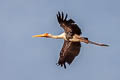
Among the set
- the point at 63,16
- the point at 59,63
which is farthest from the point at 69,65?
the point at 63,16

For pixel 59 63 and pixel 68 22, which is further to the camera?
pixel 59 63

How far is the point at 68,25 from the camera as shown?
52.0 metres

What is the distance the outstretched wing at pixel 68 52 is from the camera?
53906mm

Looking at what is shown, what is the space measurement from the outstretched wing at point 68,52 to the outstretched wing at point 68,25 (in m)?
1.65

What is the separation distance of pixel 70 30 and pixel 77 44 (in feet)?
5.65

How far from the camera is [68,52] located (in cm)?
5472

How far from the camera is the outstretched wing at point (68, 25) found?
169 ft

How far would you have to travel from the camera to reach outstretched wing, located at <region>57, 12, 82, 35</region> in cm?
5138

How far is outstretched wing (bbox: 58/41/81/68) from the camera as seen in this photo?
177 ft

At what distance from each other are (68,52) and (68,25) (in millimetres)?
3397

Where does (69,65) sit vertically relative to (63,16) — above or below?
below

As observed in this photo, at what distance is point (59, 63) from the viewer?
55.4m

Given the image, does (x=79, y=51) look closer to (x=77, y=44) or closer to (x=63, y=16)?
(x=77, y=44)

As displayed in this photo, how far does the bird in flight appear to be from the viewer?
5167 centimetres
